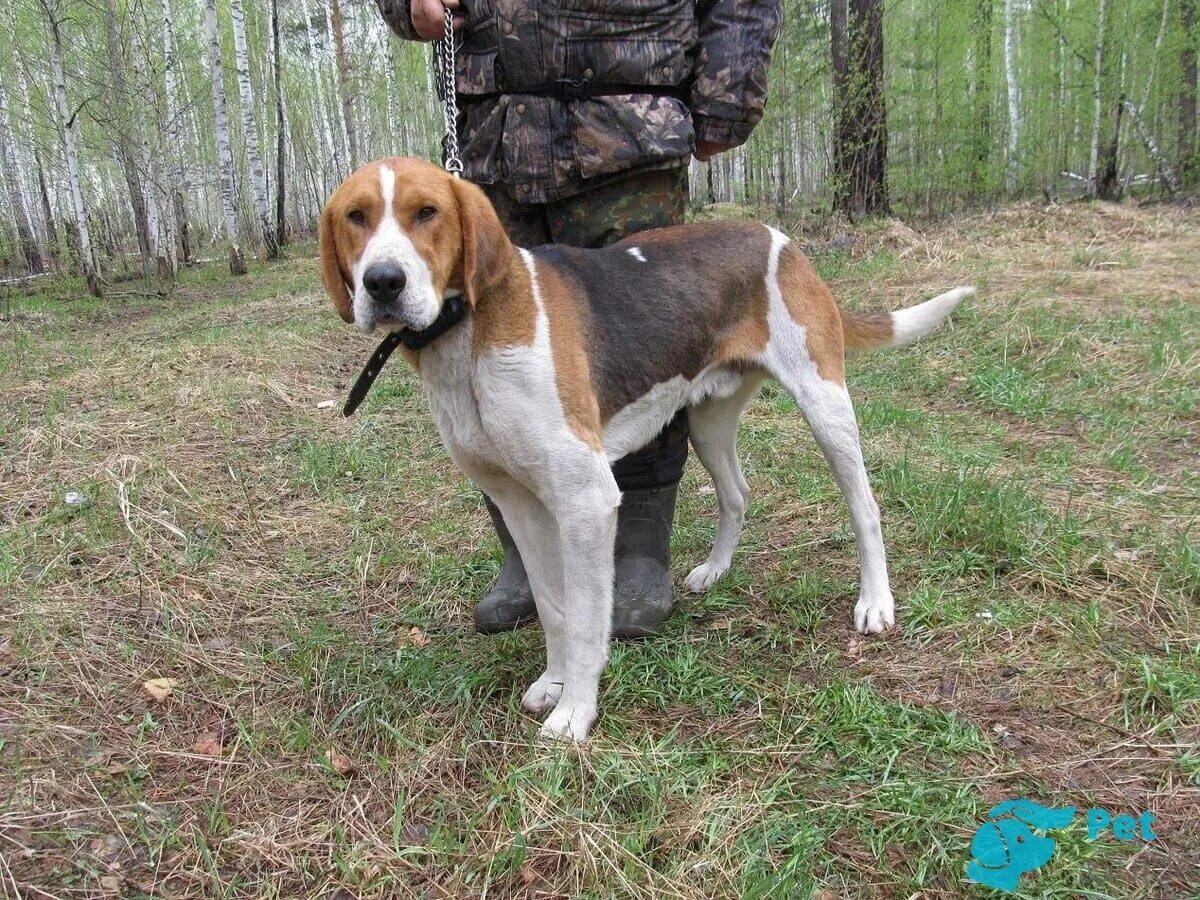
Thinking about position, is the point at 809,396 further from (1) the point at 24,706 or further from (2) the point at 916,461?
(1) the point at 24,706

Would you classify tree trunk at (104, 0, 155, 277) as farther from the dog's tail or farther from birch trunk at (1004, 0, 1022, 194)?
birch trunk at (1004, 0, 1022, 194)

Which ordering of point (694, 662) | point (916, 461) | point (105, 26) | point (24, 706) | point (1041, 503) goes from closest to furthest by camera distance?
point (24, 706) → point (694, 662) → point (1041, 503) → point (916, 461) → point (105, 26)

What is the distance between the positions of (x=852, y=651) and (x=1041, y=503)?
4.20 feet

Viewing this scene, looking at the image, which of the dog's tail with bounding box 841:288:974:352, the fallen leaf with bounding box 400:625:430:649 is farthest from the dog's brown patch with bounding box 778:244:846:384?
the fallen leaf with bounding box 400:625:430:649

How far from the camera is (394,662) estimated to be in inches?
105

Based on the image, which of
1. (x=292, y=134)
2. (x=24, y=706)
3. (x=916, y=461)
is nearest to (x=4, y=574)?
(x=24, y=706)

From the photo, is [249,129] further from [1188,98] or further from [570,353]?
[1188,98]

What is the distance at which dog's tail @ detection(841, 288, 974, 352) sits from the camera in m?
3.09

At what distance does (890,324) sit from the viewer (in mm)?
3121

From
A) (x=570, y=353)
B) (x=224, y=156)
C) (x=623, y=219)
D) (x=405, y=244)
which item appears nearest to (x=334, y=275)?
(x=405, y=244)

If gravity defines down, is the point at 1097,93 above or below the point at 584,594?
above

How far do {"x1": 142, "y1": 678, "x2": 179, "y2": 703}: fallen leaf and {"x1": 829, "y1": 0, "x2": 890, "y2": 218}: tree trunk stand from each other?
11838mm

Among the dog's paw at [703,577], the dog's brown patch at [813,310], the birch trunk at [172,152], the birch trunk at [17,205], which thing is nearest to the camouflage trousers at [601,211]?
the dog's brown patch at [813,310]

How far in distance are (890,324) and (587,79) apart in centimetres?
143
